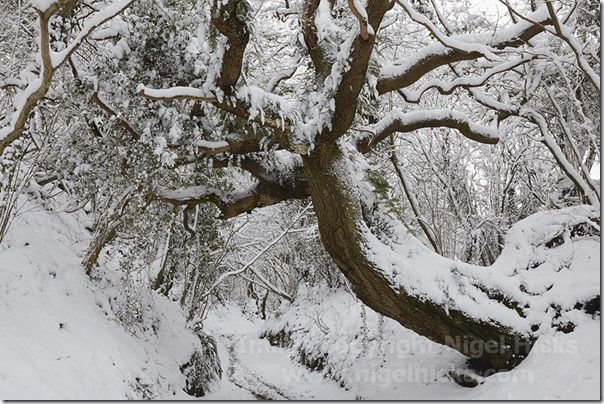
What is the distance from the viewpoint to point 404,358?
26.3ft

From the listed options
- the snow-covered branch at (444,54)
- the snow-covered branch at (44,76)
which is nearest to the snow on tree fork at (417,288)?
the snow-covered branch at (444,54)

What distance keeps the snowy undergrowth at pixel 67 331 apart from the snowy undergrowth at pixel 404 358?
326cm

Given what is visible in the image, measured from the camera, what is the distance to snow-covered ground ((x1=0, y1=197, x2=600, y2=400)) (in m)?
4.54

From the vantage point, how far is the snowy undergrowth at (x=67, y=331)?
4594 mm

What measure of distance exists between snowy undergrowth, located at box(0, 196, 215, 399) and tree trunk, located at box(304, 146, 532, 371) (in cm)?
305

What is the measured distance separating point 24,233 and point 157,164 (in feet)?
7.28

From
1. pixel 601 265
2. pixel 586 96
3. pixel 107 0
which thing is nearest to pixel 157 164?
pixel 107 0

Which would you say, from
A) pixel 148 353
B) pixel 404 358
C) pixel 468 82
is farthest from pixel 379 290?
pixel 148 353

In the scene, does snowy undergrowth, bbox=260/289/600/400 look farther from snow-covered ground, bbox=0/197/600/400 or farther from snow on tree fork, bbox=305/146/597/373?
snow on tree fork, bbox=305/146/597/373

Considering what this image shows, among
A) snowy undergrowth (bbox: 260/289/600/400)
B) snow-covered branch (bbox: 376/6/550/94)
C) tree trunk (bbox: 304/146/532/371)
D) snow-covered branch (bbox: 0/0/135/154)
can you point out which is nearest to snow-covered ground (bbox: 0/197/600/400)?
snowy undergrowth (bbox: 260/289/600/400)

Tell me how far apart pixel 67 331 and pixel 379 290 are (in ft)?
12.0

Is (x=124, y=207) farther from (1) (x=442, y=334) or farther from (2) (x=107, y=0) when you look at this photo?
(1) (x=442, y=334)

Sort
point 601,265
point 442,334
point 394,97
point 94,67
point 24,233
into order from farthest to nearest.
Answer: point 394,97
point 24,233
point 94,67
point 442,334
point 601,265

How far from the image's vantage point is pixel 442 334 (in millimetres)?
5434
